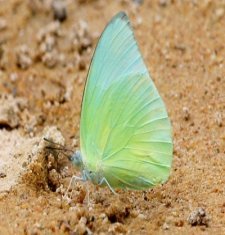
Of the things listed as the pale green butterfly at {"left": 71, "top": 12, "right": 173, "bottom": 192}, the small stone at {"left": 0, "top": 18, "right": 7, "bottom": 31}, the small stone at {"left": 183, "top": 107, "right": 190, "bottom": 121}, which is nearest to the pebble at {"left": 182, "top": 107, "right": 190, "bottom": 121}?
the small stone at {"left": 183, "top": 107, "right": 190, "bottom": 121}

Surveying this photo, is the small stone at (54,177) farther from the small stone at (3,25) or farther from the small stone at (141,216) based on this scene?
the small stone at (3,25)

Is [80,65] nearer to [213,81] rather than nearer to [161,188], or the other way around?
[213,81]

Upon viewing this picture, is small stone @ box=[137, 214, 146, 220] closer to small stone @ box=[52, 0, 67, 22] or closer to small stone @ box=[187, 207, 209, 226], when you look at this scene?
small stone @ box=[187, 207, 209, 226]

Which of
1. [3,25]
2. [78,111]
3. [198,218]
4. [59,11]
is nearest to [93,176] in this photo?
[198,218]

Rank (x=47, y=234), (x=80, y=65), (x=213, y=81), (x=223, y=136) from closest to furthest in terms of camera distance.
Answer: (x=47, y=234) < (x=223, y=136) < (x=213, y=81) < (x=80, y=65)

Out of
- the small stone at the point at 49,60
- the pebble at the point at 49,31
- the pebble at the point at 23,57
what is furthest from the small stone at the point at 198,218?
the pebble at the point at 49,31

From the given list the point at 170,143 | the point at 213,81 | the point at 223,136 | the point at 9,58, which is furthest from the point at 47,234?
the point at 9,58
